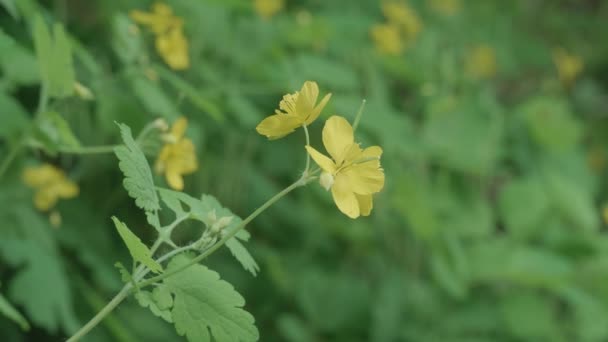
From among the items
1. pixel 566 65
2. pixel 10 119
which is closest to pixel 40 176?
pixel 10 119

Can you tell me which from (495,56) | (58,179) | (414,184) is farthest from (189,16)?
(495,56)

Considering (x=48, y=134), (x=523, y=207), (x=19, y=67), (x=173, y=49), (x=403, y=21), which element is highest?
(x=403, y=21)

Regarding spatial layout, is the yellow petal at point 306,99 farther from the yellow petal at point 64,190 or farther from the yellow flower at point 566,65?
the yellow flower at point 566,65

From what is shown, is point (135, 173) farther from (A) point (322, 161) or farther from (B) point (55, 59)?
(B) point (55, 59)

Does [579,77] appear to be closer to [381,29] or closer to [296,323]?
[381,29]

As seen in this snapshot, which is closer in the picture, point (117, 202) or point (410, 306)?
point (117, 202)

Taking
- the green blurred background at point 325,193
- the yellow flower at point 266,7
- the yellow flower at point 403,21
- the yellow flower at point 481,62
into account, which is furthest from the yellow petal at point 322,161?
the yellow flower at point 481,62

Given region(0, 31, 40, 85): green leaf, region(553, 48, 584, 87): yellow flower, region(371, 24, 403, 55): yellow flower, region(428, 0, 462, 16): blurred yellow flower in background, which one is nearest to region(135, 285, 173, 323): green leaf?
region(0, 31, 40, 85): green leaf
